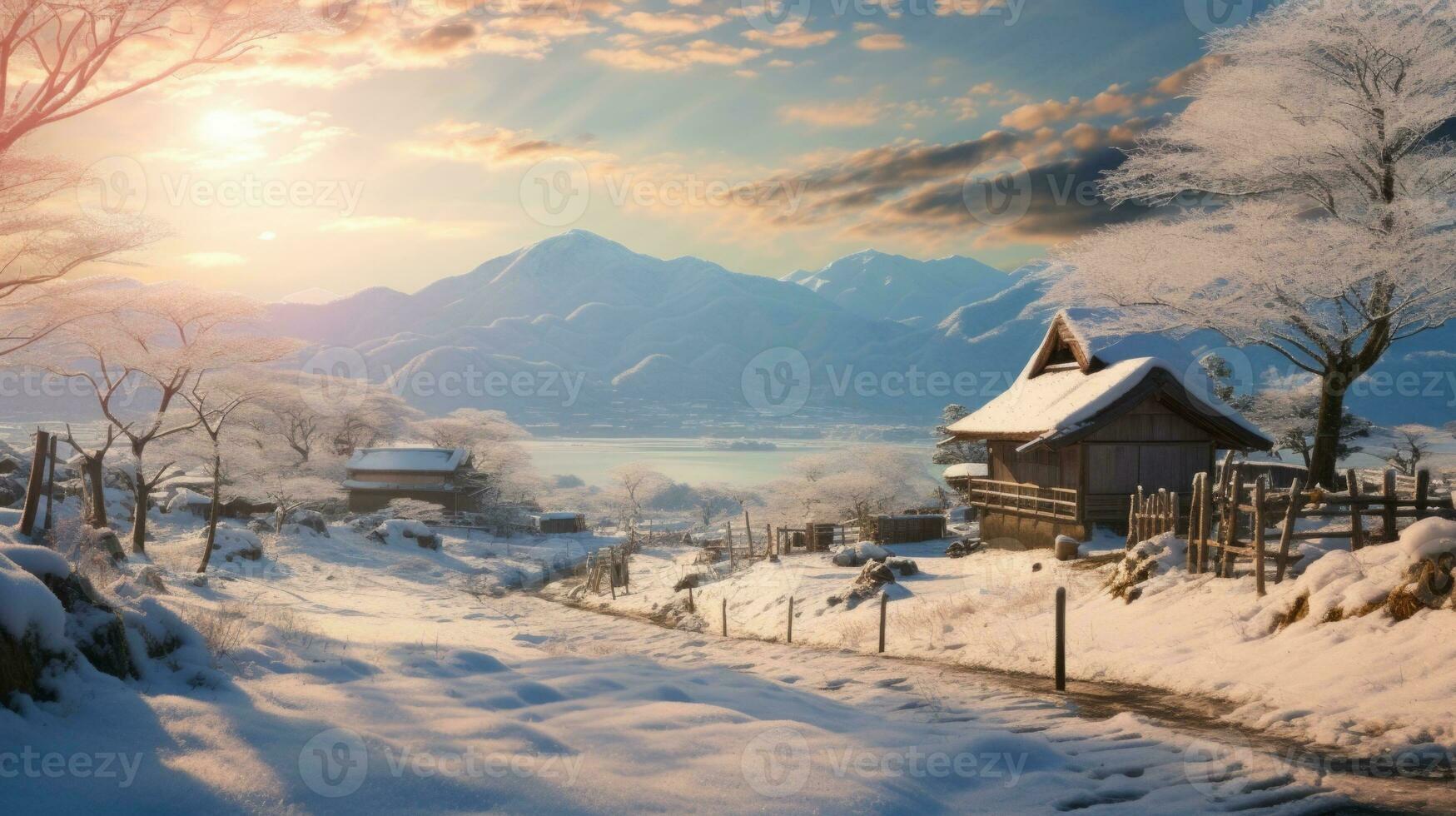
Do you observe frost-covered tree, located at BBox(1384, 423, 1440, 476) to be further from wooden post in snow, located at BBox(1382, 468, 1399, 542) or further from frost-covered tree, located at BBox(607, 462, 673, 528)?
frost-covered tree, located at BBox(607, 462, 673, 528)

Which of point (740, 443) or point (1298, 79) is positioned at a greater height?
point (1298, 79)

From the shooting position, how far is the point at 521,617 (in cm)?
2631

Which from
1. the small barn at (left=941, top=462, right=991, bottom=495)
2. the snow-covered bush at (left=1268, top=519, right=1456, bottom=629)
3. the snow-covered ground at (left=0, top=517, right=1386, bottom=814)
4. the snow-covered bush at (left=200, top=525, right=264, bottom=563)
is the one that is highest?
the snow-covered bush at (left=1268, top=519, right=1456, bottom=629)

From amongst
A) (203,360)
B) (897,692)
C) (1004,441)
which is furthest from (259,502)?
(897,692)

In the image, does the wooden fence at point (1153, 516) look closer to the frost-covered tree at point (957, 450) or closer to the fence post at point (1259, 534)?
the fence post at point (1259, 534)

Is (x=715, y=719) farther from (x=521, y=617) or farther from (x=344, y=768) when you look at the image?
(x=521, y=617)

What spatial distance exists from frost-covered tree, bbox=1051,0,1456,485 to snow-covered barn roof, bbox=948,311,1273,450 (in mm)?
2587

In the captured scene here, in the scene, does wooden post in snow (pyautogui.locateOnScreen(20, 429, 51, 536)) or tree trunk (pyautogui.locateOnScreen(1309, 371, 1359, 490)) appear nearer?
wooden post in snow (pyautogui.locateOnScreen(20, 429, 51, 536))

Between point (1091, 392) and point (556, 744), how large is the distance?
2329 centimetres

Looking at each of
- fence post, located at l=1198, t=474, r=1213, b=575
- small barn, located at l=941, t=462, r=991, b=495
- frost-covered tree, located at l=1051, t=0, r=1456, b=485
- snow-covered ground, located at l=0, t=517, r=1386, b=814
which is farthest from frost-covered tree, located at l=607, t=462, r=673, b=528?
snow-covered ground, located at l=0, t=517, r=1386, b=814

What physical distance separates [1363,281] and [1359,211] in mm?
2047

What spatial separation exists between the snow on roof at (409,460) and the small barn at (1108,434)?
157 ft

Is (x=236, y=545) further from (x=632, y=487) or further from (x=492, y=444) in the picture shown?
(x=632, y=487)

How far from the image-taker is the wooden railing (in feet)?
84.2
